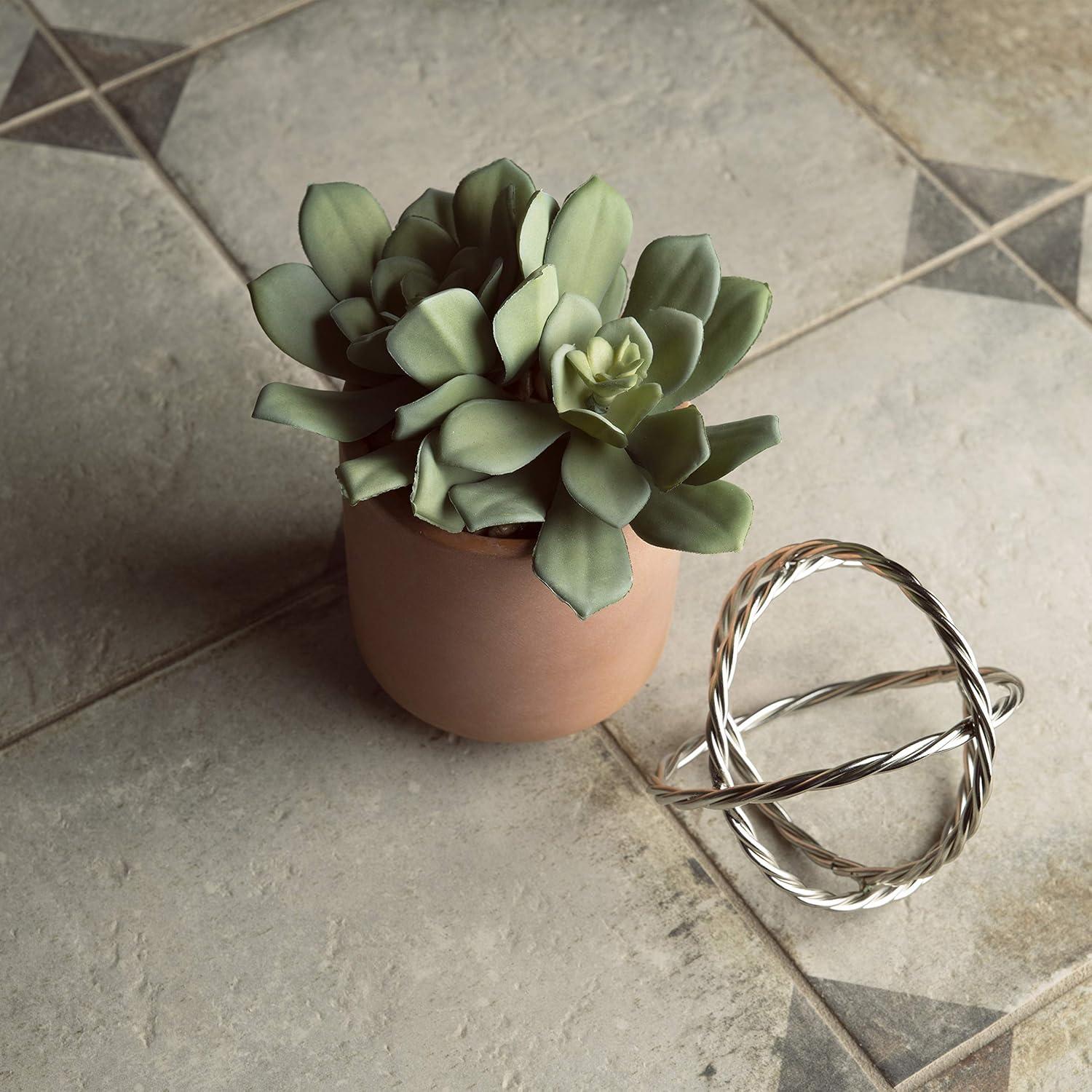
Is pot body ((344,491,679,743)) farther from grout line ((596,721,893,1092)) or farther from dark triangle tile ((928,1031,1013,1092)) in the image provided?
dark triangle tile ((928,1031,1013,1092))

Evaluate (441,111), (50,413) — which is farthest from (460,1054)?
(441,111)

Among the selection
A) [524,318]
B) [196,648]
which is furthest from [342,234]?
[196,648]

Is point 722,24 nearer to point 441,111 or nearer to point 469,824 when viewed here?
point 441,111

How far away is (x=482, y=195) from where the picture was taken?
0.80 meters

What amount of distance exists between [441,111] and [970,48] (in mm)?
639

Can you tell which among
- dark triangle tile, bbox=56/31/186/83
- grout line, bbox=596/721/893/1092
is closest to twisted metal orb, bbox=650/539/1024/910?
grout line, bbox=596/721/893/1092

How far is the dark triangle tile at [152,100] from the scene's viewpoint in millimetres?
1398

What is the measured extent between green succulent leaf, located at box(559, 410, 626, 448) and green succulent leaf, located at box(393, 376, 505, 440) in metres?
0.05

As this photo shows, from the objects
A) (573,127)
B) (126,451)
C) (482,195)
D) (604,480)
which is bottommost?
(126,451)

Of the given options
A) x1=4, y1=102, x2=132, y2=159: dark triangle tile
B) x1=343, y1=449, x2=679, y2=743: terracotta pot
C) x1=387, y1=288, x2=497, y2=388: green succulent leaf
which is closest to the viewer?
x1=387, y1=288, x2=497, y2=388: green succulent leaf

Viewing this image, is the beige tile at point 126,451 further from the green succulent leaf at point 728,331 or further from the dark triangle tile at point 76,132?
the green succulent leaf at point 728,331

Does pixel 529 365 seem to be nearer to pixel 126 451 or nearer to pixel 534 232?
pixel 534 232

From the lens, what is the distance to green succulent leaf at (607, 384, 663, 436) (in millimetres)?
735

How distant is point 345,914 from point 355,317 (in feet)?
1.48
